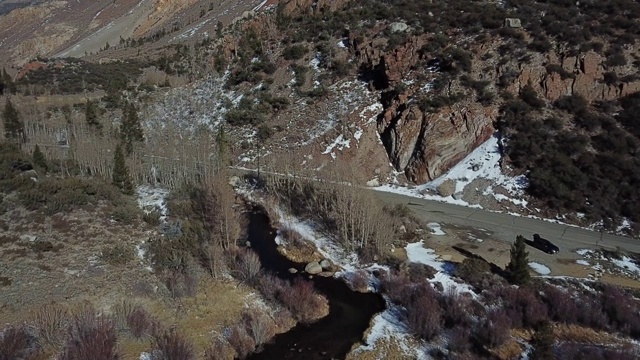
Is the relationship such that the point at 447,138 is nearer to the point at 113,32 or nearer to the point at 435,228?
the point at 435,228

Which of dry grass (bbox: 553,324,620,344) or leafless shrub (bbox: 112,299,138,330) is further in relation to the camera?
leafless shrub (bbox: 112,299,138,330)

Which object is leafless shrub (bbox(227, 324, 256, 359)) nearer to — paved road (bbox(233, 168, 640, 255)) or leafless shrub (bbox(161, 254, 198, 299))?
leafless shrub (bbox(161, 254, 198, 299))

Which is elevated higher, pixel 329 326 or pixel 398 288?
pixel 398 288

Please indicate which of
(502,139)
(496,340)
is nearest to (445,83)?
(502,139)

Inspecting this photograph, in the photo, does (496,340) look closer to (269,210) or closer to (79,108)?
(269,210)

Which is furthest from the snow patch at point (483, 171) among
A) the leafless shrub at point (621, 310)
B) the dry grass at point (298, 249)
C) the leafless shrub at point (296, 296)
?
the leafless shrub at point (296, 296)

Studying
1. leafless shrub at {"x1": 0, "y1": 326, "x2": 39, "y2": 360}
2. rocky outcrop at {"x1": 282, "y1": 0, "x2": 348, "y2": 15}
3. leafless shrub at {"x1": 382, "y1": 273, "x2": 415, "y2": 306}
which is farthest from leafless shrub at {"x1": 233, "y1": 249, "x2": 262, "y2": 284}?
rocky outcrop at {"x1": 282, "y1": 0, "x2": 348, "y2": 15}

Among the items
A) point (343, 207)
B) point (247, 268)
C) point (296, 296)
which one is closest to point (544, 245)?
point (343, 207)
